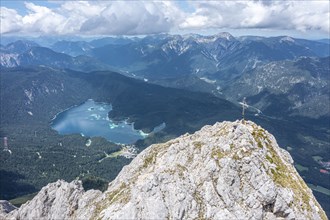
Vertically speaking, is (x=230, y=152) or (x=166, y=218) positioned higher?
(x=230, y=152)

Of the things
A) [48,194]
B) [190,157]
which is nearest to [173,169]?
[190,157]

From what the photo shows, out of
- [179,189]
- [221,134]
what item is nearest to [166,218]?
[179,189]

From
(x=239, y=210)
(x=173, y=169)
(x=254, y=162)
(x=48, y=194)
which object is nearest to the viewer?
(x=239, y=210)

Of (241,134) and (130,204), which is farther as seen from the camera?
(241,134)

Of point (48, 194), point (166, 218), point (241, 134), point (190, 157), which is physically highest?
point (241, 134)

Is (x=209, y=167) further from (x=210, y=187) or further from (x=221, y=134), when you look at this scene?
(x=221, y=134)

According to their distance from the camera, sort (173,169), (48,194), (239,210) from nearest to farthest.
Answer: (239,210)
(173,169)
(48,194)
